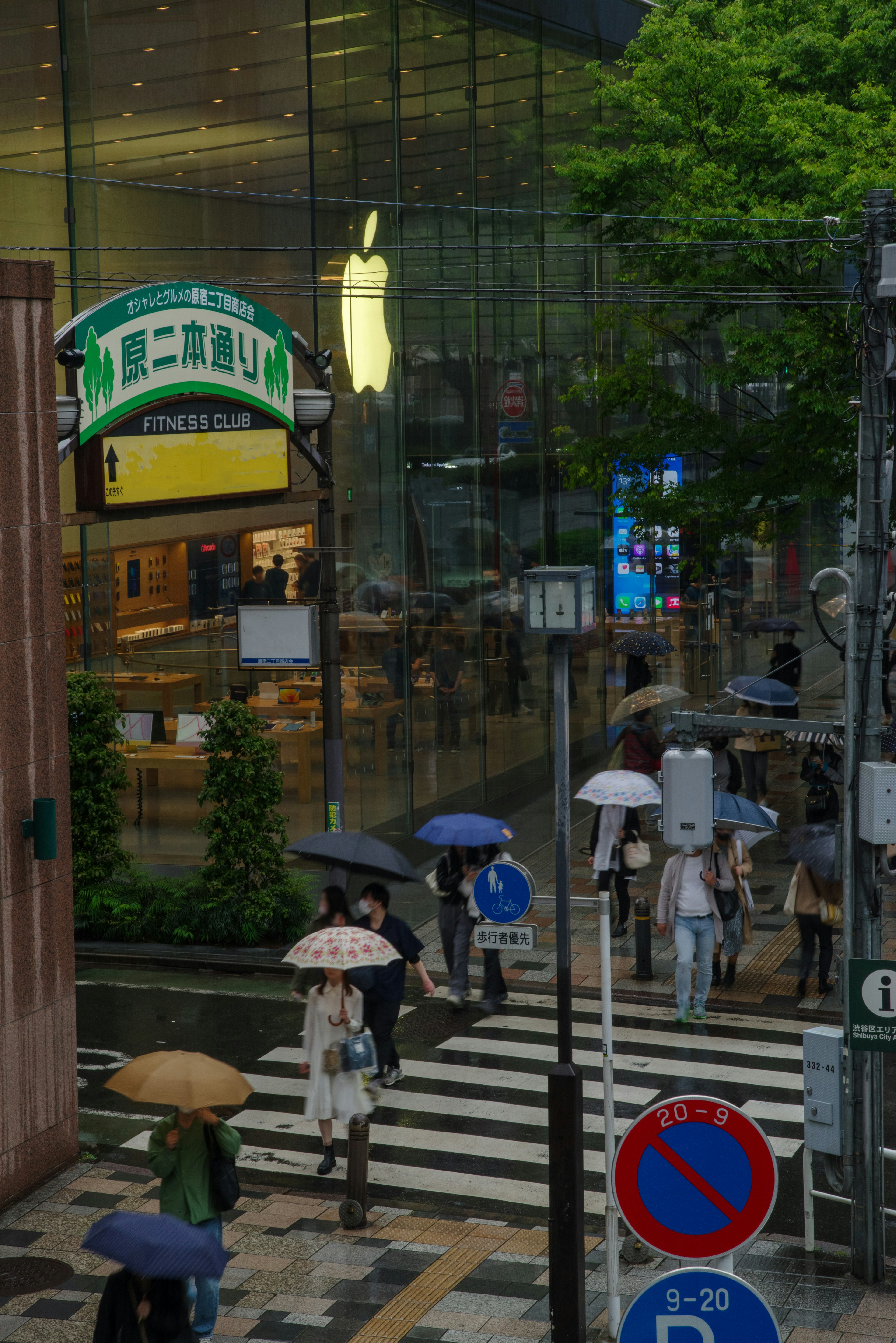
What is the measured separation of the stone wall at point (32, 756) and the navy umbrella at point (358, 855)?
2.66m

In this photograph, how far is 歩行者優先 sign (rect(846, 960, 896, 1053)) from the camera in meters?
8.41

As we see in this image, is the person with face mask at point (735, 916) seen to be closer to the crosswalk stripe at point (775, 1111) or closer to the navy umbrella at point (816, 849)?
the navy umbrella at point (816, 849)

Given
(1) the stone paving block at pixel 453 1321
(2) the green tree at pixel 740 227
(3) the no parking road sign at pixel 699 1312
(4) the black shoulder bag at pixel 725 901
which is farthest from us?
(2) the green tree at pixel 740 227

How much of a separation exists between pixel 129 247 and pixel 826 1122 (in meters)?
13.6

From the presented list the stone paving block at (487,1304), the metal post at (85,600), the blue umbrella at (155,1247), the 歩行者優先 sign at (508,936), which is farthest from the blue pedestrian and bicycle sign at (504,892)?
the metal post at (85,600)

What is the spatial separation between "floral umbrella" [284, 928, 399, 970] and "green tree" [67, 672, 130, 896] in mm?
6855

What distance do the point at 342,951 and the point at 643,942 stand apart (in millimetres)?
5722

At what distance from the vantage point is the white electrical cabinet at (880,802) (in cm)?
883

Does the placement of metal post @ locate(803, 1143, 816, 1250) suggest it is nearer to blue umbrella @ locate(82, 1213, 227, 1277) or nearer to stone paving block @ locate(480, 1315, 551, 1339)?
stone paving block @ locate(480, 1315, 551, 1339)

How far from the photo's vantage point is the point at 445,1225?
957 cm

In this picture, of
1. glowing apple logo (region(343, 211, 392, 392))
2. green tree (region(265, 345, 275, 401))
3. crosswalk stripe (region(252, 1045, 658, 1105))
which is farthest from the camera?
glowing apple logo (region(343, 211, 392, 392))

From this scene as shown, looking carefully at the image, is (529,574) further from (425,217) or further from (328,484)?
(425,217)

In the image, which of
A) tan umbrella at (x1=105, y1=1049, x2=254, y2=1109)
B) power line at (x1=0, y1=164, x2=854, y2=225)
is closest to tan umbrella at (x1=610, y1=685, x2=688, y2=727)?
power line at (x1=0, y1=164, x2=854, y2=225)

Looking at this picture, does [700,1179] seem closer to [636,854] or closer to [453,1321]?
[453,1321]
